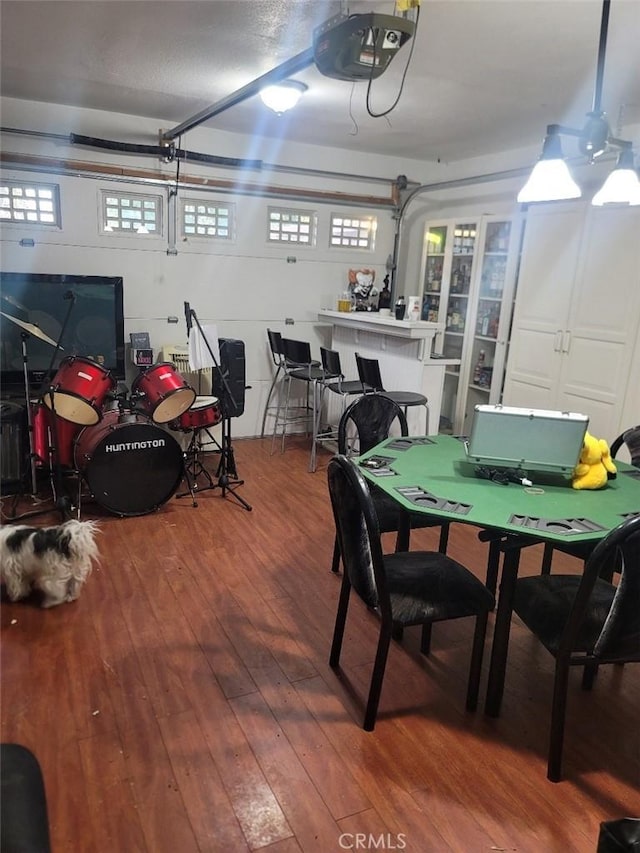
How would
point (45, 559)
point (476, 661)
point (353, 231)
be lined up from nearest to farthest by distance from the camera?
point (476, 661) < point (45, 559) < point (353, 231)

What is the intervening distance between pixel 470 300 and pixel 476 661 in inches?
152

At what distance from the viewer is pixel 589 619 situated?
1.93 meters

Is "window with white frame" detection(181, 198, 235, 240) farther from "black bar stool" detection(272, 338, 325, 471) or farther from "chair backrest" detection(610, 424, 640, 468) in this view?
"chair backrest" detection(610, 424, 640, 468)

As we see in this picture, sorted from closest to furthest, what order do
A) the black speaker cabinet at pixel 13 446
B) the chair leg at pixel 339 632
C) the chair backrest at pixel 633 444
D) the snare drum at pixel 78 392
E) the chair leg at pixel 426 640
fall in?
the chair leg at pixel 339 632
the chair leg at pixel 426 640
the chair backrest at pixel 633 444
the snare drum at pixel 78 392
the black speaker cabinet at pixel 13 446

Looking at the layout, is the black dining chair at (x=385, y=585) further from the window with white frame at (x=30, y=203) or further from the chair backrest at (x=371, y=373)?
the window with white frame at (x=30, y=203)

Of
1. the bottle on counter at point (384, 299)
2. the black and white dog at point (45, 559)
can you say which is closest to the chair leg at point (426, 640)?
the black and white dog at point (45, 559)

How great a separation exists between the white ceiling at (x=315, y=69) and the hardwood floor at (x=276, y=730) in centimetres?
267

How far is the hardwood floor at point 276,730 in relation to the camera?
1668mm

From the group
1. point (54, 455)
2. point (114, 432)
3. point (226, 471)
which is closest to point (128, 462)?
point (114, 432)

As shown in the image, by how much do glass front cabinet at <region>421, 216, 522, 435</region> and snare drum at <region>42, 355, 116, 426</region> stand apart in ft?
9.12

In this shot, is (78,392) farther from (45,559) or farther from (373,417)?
(373,417)

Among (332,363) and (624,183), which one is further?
(332,363)

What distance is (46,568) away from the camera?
260cm

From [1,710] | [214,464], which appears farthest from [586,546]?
[214,464]
